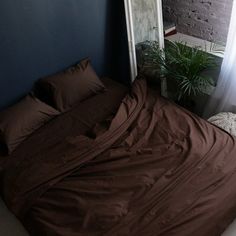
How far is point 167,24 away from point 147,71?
0.60 meters

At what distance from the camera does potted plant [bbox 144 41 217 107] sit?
2.34 metres

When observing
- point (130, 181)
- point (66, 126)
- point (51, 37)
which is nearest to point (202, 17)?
point (51, 37)

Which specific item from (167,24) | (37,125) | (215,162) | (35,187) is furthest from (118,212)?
(167,24)

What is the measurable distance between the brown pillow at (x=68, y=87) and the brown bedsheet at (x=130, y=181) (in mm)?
392

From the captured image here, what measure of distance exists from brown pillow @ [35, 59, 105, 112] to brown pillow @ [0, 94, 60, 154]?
112 millimetres

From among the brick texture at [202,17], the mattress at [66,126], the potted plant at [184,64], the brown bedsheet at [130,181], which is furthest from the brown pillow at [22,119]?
the brick texture at [202,17]

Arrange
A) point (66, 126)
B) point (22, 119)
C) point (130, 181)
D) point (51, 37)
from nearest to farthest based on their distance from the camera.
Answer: point (130, 181) → point (22, 119) → point (66, 126) → point (51, 37)

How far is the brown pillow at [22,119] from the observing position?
196 centimetres

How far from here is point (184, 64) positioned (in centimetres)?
235

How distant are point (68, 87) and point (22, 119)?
1.51 ft

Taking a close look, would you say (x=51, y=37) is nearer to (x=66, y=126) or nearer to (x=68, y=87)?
(x=68, y=87)

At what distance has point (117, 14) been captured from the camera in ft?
8.39

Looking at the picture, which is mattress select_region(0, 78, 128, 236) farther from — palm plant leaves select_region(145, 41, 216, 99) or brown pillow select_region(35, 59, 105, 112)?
palm plant leaves select_region(145, 41, 216, 99)

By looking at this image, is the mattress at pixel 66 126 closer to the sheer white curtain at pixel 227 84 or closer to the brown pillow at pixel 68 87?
the brown pillow at pixel 68 87
